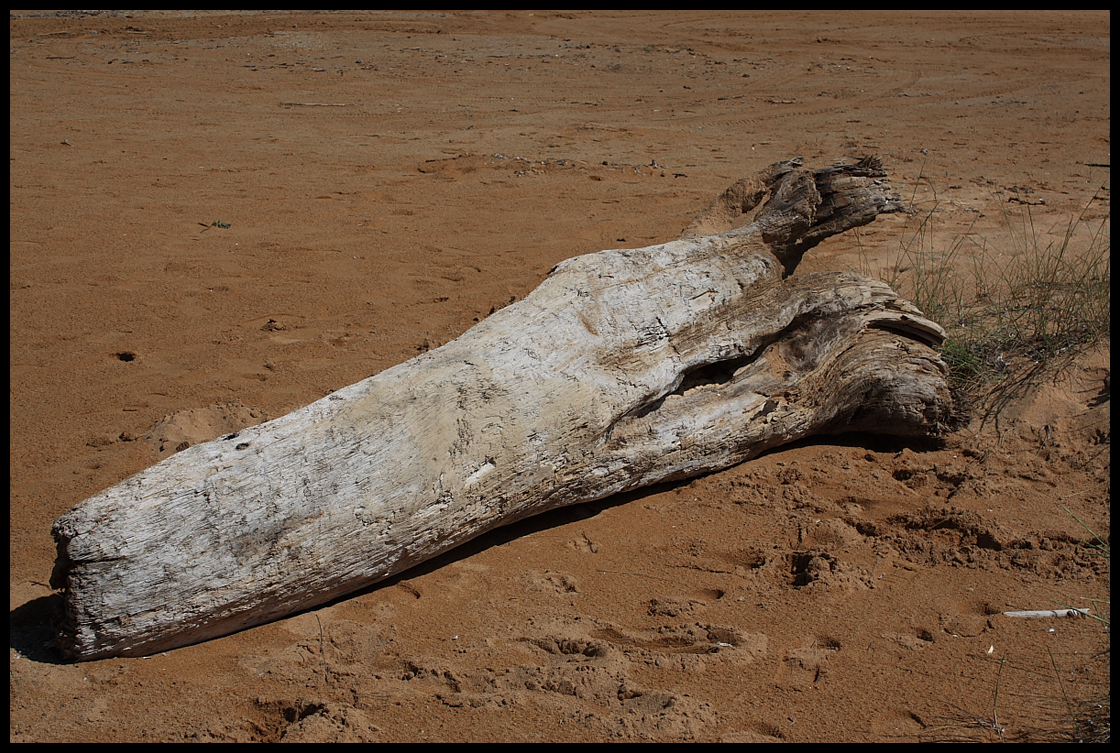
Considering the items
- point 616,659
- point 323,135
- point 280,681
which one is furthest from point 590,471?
point 323,135

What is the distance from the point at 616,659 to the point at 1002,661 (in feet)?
3.60

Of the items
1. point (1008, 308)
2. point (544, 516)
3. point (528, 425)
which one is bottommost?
point (544, 516)

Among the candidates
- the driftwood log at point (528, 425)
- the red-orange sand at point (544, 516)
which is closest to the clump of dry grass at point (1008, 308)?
the red-orange sand at point (544, 516)

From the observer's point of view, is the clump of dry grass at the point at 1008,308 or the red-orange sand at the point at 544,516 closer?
the red-orange sand at the point at 544,516

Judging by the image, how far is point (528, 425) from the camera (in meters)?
2.91

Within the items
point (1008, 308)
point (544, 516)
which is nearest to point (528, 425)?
point (544, 516)

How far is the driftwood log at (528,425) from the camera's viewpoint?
250 centimetres

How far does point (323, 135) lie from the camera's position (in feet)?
28.3

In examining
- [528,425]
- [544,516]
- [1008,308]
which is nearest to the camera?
[528,425]

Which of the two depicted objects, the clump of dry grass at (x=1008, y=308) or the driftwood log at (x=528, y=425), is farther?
the clump of dry grass at (x=1008, y=308)

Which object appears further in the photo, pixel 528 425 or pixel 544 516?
pixel 544 516

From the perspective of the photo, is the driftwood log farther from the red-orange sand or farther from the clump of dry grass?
the clump of dry grass

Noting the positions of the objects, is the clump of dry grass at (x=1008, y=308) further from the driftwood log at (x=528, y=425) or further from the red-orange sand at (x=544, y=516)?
the driftwood log at (x=528, y=425)

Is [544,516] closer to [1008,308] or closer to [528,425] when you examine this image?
[528,425]
